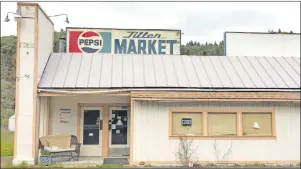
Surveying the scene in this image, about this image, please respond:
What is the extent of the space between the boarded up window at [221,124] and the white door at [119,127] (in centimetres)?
378

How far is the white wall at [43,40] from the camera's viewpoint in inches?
515

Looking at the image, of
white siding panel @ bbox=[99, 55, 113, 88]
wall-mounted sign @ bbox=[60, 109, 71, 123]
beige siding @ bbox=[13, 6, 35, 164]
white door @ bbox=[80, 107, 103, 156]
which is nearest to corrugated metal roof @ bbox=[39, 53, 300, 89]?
white siding panel @ bbox=[99, 55, 113, 88]

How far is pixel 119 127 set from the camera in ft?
49.2

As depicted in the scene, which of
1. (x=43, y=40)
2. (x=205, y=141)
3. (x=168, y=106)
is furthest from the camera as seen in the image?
(x=43, y=40)

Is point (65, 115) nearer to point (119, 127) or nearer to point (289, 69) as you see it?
point (119, 127)

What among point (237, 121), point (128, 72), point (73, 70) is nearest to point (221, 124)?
point (237, 121)

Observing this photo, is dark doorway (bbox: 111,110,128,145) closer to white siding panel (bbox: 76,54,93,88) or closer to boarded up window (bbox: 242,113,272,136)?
white siding panel (bbox: 76,54,93,88)

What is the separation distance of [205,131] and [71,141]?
16.2ft

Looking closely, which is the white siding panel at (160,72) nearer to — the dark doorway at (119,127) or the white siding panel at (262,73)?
the dark doorway at (119,127)

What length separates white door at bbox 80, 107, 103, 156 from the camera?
576 inches

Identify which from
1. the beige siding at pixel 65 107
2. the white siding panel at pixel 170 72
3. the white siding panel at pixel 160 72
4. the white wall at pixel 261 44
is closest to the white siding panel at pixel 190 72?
the white siding panel at pixel 170 72

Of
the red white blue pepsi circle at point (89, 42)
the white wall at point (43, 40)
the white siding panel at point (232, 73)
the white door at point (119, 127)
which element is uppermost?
the red white blue pepsi circle at point (89, 42)

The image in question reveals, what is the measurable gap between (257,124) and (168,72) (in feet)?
12.7

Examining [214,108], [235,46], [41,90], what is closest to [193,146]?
[214,108]
